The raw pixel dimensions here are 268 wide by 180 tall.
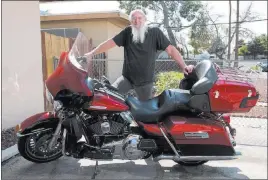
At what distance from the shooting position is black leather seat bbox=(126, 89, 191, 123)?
3363mm

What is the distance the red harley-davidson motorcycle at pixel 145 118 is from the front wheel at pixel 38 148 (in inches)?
2.5

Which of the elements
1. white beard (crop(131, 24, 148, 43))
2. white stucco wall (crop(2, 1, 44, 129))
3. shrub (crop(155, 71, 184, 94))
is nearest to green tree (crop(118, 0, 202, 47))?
shrub (crop(155, 71, 184, 94))

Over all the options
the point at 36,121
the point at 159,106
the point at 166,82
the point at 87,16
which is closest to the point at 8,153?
the point at 36,121

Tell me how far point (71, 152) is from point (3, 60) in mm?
2603

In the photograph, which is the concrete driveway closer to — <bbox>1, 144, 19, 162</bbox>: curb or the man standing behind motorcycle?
<bbox>1, 144, 19, 162</bbox>: curb

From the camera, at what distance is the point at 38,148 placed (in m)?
3.68

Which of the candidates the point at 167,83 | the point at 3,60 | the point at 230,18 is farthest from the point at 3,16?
the point at 230,18

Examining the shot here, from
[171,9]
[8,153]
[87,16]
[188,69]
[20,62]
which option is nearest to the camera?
[188,69]

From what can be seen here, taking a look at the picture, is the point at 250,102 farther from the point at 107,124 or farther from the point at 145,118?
the point at 107,124

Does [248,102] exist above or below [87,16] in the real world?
A: below

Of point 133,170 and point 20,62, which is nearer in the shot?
point 133,170

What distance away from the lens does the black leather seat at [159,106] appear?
11.0 feet

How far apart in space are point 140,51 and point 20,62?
2.62 m

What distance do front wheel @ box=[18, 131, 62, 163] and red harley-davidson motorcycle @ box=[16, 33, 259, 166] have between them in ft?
0.21
